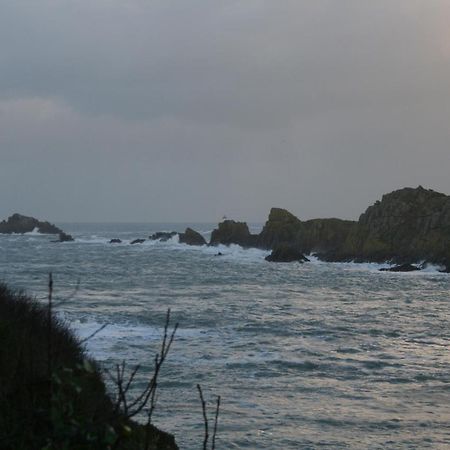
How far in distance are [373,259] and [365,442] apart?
6354 cm

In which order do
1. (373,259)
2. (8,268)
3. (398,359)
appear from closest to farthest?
(398,359), (8,268), (373,259)

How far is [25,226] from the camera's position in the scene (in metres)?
183

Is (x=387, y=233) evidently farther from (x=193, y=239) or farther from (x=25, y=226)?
(x=25, y=226)

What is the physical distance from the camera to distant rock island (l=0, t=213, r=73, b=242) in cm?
18062

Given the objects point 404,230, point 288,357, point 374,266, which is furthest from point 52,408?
point 404,230

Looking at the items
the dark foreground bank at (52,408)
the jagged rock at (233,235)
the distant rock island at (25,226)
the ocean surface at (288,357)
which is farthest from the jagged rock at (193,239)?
the dark foreground bank at (52,408)

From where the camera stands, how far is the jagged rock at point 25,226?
181m

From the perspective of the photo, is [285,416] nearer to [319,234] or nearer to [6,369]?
[6,369]

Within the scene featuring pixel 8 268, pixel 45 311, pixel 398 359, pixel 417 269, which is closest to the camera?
pixel 45 311

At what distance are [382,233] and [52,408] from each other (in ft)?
252

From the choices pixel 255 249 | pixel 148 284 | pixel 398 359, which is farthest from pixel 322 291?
pixel 255 249

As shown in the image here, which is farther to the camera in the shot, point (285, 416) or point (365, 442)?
→ point (285, 416)

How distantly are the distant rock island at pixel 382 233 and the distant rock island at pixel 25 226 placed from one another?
95.9 meters

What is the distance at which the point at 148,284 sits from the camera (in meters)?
44.7
